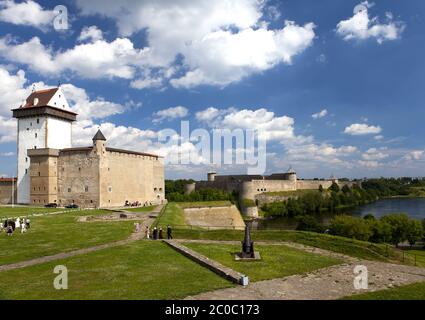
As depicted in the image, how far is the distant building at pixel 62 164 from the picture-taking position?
3872 cm

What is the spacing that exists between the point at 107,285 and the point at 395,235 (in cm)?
3281

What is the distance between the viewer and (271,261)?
13.2 meters

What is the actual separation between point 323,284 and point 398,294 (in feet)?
6.12

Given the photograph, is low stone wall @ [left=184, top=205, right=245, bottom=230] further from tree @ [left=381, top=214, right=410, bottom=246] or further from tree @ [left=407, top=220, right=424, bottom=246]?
tree @ [left=407, top=220, right=424, bottom=246]

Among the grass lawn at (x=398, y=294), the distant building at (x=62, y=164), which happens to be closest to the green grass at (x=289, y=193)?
the distant building at (x=62, y=164)

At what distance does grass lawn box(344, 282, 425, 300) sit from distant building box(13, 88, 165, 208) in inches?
1289

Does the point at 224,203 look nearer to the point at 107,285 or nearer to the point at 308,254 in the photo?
the point at 308,254

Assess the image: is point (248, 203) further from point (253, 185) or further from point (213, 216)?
point (213, 216)

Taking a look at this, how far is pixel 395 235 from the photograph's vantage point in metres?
35.3

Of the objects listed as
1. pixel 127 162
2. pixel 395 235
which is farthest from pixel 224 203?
pixel 395 235

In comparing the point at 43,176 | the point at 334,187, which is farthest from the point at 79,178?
the point at 334,187

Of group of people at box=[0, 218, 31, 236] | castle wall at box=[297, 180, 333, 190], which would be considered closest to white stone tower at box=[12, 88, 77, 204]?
group of people at box=[0, 218, 31, 236]

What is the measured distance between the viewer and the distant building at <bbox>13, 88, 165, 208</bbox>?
3872 cm
